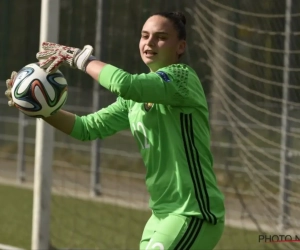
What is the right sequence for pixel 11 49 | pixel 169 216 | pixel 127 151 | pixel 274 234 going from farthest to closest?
pixel 11 49 → pixel 127 151 → pixel 274 234 → pixel 169 216

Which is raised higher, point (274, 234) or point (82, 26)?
point (82, 26)

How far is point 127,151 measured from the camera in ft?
28.2

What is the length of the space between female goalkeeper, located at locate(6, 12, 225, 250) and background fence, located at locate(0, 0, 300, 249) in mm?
2114

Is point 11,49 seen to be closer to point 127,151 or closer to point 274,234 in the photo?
point 127,151

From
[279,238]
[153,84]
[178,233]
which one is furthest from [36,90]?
[279,238]

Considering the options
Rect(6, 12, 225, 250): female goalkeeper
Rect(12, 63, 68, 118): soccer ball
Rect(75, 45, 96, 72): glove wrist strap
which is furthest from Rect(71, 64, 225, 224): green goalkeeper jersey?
Rect(12, 63, 68, 118): soccer ball

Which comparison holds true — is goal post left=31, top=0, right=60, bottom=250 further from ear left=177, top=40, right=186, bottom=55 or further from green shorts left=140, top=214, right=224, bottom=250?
green shorts left=140, top=214, right=224, bottom=250

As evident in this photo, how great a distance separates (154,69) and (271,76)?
2336 millimetres

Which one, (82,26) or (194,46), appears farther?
(82,26)

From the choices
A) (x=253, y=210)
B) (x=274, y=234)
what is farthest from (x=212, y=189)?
(x=253, y=210)

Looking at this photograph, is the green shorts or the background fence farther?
the background fence

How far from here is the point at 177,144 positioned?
12.7 feet

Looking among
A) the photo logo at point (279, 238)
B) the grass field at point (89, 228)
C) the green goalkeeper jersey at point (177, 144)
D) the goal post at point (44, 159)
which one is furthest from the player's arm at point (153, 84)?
the grass field at point (89, 228)

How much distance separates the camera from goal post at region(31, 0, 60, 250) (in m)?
5.79
